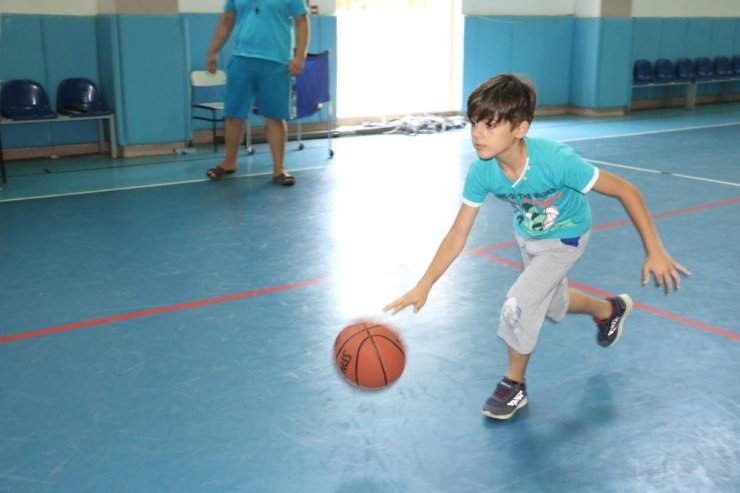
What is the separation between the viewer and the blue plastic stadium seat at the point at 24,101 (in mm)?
7859

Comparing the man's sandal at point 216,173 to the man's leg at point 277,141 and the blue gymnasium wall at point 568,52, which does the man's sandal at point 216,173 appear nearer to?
the man's leg at point 277,141

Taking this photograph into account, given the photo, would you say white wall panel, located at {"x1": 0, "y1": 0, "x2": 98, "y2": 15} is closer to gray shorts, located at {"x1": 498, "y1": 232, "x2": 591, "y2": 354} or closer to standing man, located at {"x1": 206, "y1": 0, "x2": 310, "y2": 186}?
standing man, located at {"x1": 206, "y1": 0, "x2": 310, "y2": 186}

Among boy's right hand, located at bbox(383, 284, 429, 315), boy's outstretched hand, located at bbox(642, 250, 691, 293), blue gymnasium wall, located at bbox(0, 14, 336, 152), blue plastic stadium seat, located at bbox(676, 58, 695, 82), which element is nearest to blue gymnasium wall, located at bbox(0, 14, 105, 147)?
blue gymnasium wall, located at bbox(0, 14, 336, 152)

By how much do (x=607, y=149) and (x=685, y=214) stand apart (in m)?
3.41

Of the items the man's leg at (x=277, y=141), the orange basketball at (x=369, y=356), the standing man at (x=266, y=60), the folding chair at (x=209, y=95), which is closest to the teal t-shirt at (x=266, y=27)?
the standing man at (x=266, y=60)

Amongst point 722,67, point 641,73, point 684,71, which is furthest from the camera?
point 722,67

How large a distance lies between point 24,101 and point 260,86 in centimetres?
277

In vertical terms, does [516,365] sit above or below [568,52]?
below

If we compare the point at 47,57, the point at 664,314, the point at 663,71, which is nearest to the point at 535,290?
the point at 664,314

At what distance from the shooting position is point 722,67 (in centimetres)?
1419

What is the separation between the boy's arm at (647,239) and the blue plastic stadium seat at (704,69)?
12.4 metres

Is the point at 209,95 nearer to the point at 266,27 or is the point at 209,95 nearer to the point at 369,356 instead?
the point at 266,27

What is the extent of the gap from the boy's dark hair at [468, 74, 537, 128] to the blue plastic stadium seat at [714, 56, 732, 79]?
1293 cm

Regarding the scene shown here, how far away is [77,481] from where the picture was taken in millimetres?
2426
